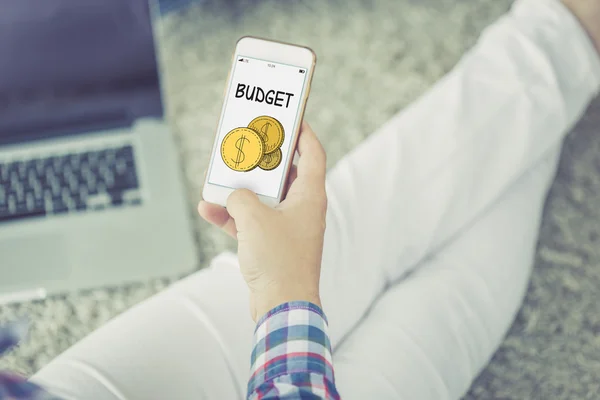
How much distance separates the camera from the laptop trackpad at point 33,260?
662 millimetres

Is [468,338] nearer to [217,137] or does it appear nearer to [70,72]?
[217,137]

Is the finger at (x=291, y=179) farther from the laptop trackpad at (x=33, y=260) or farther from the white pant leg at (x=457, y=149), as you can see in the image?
the laptop trackpad at (x=33, y=260)

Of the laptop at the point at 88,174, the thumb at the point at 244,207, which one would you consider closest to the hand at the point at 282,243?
the thumb at the point at 244,207

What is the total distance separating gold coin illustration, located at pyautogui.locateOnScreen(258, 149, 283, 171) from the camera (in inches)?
20.4

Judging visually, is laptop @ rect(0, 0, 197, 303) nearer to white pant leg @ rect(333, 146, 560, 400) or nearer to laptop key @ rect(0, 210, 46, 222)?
laptop key @ rect(0, 210, 46, 222)

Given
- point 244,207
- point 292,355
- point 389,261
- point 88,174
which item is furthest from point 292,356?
point 88,174

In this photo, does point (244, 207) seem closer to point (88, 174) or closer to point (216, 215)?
point (216, 215)

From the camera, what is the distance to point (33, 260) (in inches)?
26.3

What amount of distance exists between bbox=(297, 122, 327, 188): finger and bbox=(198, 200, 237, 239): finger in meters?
0.09

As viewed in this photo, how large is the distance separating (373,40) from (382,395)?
0.56 meters

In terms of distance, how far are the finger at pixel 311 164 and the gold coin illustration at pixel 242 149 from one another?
0.04 m

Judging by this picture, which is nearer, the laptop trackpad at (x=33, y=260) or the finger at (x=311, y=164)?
the finger at (x=311, y=164)

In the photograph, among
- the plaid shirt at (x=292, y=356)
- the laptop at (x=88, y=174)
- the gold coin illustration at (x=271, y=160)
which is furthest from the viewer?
the laptop at (x=88, y=174)

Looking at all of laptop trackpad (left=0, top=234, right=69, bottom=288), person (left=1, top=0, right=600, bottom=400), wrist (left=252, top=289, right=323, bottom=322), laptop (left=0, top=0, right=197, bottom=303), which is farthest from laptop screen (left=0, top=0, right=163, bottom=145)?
wrist (left=252, top=289, right=323, bottom=322)
